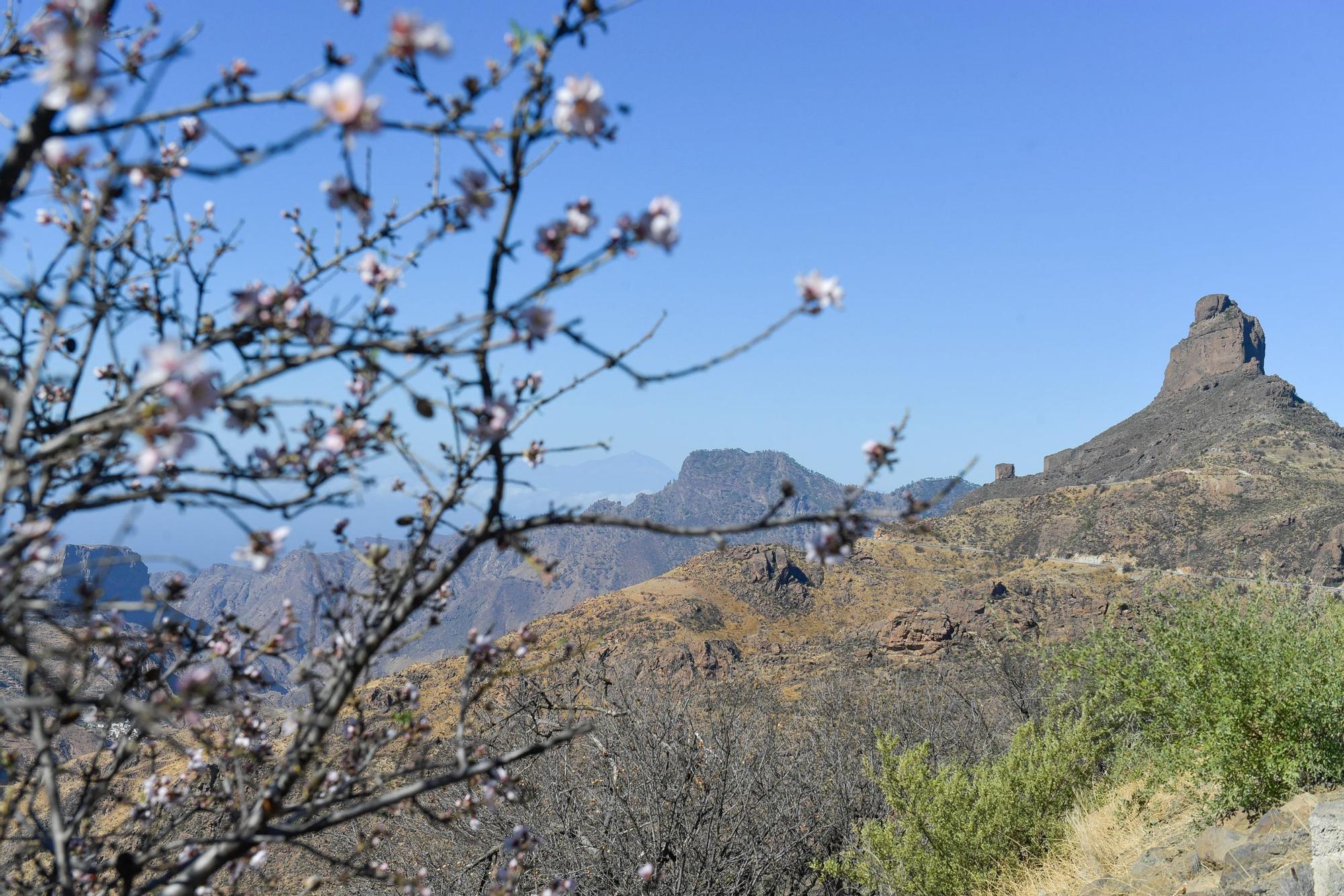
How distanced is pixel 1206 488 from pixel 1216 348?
49962 mm

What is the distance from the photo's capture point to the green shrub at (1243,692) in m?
6.79

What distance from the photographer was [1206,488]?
59.7 m

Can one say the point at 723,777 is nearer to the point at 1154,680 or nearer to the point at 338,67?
the point at 1154,680

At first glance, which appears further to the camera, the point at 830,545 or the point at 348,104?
the point at 830,545

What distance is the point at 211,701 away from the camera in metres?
1.88

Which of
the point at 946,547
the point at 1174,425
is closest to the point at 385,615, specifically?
the point at 946,547

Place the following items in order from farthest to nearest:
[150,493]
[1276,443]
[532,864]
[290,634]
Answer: [1276,443], [532,864], [290,634], [150,493]

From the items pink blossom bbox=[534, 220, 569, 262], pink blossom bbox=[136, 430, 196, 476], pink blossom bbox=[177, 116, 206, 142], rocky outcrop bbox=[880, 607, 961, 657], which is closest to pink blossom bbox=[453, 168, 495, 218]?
pink blossom bbox=[534, 220, 569, 262]

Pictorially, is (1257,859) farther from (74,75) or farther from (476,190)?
(74,75)

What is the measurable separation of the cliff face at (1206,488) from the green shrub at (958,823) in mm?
30268

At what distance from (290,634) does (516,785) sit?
1188 millimetres

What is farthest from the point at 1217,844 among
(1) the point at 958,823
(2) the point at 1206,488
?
(2) the point at 1206,488

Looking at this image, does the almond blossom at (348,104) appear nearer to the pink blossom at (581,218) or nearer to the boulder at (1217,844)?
the pink blossom at (581,218)

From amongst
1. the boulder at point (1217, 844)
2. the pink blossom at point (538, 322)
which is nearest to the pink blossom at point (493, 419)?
the pink blossom at point (538, 322)
